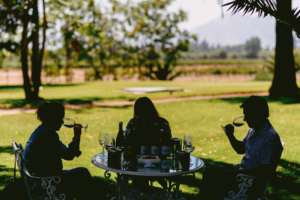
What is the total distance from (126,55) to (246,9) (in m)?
55.4

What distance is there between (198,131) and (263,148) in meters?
7.46

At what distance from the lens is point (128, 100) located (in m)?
20.4

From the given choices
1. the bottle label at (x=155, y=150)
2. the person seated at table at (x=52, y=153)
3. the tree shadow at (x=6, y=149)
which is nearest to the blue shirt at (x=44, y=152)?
the person seated at table at (x=52, y=153)

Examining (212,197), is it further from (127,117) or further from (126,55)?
(126,55)

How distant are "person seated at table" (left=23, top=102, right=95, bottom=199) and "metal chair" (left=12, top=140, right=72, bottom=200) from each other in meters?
0.07

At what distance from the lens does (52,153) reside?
11.7ft

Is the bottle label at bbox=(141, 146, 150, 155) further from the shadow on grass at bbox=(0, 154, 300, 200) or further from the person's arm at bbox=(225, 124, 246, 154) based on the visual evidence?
the shadow on grass at bbox=(0, 154, 300, 200)

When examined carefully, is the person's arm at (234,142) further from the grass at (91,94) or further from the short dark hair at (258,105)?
the grass at (91,94)

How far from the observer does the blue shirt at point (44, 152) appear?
3541mm

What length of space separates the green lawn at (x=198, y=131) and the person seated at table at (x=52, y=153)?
2.06 meters

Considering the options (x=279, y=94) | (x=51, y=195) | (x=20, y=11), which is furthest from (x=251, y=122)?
(x=20, y=11)

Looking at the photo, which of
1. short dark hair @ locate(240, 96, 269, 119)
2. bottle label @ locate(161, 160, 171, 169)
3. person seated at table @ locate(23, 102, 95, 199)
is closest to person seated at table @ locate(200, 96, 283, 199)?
short dark hair @ locate(240, 96, 269, 119)

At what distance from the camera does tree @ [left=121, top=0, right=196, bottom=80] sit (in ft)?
175

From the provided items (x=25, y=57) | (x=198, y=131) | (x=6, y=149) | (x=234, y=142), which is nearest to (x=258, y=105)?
(x=234, y=142)
